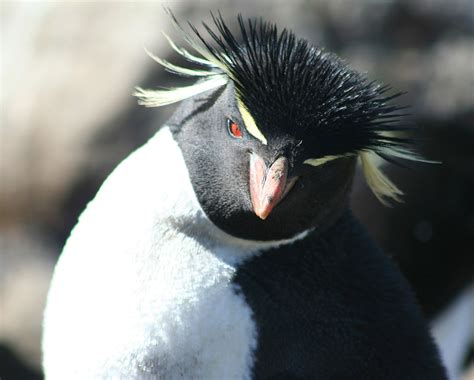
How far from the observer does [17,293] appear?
4.83m

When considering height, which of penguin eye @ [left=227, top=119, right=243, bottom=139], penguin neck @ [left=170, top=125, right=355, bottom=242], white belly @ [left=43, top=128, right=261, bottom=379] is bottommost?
white belly @ [left=43, top=128, right=261, bottom=379]

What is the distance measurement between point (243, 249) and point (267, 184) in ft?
0.89

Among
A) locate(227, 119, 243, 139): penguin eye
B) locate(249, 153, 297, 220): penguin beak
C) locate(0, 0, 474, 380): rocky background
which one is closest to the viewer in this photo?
locate(249, 153, 297, 220): penguin beak

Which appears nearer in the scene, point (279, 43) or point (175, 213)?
point (279, 43)

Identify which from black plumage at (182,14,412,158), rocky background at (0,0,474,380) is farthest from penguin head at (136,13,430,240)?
rocky background at (0,0,474,380)

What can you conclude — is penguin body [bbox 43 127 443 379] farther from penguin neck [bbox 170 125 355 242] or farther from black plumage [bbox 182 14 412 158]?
black plumage [bbox 182 14 412 158]

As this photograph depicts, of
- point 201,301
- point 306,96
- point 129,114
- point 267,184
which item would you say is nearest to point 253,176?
point 267,184

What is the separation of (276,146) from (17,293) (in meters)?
3.26

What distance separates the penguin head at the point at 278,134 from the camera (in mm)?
1886

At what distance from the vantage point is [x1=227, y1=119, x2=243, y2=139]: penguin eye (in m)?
2.00

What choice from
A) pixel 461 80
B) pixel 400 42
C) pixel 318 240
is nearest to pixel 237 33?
pixel 400 42

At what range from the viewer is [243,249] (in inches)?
82.4

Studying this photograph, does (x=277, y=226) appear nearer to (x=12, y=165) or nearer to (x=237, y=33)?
(x=237, y=33)

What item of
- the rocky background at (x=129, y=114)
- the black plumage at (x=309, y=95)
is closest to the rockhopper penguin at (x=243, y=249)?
the black plumage at (x=309, y=95)
